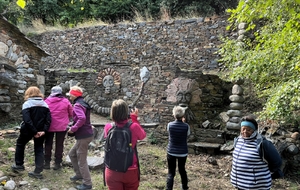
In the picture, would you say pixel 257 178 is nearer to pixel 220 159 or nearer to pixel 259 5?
pixel 259 5

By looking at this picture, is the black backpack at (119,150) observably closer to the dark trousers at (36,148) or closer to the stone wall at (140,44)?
the dark trousers at (36,148)

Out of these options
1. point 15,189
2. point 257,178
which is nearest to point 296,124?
point 257,178

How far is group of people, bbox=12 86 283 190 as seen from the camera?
2.79 metres

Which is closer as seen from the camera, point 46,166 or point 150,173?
point 46,166

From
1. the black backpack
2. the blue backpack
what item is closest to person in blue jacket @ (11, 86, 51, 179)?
the black backpack

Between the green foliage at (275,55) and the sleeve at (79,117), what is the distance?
8.65 feet

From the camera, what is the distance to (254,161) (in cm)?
280

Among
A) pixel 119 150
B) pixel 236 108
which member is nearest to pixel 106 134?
pixel 119 150

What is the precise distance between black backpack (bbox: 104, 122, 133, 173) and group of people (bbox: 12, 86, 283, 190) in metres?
0.06

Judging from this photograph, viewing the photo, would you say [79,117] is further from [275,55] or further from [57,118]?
[275,55]

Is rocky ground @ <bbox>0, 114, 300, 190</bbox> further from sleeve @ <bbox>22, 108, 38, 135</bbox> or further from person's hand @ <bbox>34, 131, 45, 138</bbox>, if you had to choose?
sleeve @ <bbox>22, 108, 38, 135</bbox>

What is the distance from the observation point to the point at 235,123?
22.1 ft

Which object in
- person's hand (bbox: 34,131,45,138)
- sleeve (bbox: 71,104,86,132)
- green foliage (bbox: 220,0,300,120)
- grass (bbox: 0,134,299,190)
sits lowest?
grass (bbox: 0,134,299,190)

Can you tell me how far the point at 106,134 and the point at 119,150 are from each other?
11.6 inches
